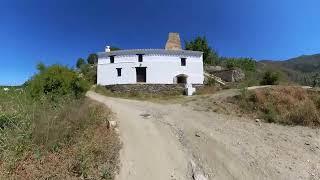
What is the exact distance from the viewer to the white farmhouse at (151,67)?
33969mm

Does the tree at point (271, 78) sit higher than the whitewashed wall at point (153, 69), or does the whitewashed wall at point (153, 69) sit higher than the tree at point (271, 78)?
the whitewashed wall at point (153, 69)

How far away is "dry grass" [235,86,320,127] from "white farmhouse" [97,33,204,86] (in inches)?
627

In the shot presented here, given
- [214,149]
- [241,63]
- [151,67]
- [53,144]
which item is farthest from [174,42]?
[53,144]

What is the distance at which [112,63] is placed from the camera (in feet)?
115

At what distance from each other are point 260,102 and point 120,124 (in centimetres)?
766

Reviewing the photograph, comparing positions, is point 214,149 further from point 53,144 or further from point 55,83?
point 55,83

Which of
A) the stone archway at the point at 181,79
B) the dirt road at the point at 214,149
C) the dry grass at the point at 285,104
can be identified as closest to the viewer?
the dirt road at the point at 214,149

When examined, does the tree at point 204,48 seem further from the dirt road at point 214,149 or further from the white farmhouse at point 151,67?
the dirt road at point 214,149

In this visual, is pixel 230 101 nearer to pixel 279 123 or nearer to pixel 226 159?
pixel 279 123

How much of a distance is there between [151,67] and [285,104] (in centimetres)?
1887

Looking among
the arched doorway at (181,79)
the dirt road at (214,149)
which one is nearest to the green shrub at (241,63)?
the arched doorway at (181,79)

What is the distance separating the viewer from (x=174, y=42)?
39.9 metres

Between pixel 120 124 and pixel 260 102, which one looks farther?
pixel 260 102

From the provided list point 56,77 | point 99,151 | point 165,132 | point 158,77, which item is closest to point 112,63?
point 158,77
